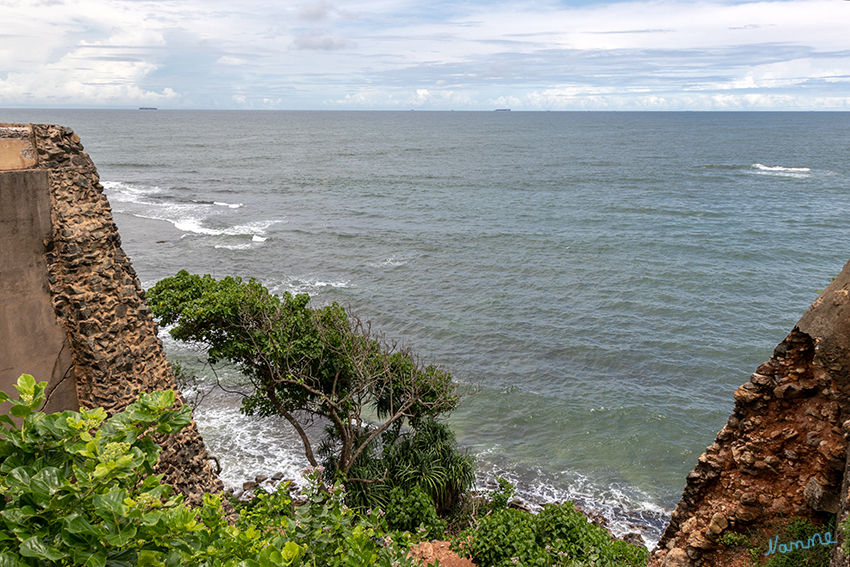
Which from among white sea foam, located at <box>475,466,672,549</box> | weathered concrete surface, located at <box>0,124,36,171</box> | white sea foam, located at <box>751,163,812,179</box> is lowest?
white sea foam, located at <box>475,466,672,549</box>

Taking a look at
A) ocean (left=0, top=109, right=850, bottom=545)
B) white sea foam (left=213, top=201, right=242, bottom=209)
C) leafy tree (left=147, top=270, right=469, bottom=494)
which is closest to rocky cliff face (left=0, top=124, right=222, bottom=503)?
leafy tree (left=147, top=270, right=469, bottom=494)

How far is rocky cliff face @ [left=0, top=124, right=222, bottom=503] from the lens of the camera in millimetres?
8539

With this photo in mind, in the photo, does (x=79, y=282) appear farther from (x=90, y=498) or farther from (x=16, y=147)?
(x=90, y=498)

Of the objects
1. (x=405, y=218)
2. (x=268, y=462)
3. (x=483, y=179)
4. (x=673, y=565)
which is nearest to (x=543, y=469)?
(x=268, y=462)

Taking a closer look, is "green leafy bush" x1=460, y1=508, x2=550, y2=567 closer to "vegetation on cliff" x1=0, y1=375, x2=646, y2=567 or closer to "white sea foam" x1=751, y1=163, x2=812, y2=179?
"vegetation on cliff" x1=0, y1=375, x2=646, y2=567

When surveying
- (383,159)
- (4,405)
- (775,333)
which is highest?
(383,159)

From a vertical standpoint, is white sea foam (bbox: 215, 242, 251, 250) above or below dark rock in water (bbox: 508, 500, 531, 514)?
above

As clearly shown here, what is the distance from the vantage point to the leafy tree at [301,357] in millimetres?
14398

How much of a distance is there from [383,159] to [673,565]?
335ft

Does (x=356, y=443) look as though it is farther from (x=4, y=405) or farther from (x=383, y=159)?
(x=383, y=159)

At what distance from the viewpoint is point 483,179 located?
79125 millimetres

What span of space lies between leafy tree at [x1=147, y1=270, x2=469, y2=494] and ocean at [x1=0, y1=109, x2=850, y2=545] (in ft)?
12.7

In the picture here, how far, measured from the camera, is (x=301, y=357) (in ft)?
48.8

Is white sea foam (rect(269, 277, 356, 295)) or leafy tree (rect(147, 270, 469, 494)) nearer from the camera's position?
leafy tree (rect(147, 270, 469, 494))
